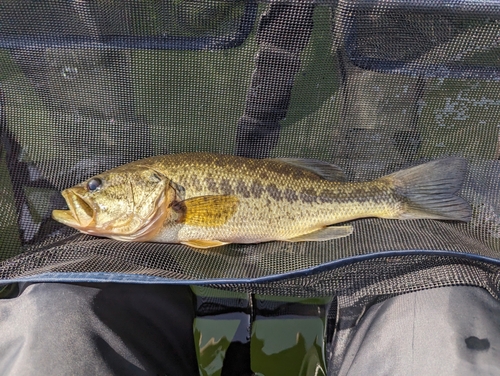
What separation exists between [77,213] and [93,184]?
0.22 metres

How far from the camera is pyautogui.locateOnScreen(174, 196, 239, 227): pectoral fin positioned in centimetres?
254

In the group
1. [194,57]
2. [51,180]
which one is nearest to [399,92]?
[194,57]

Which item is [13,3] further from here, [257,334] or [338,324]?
[338,324]

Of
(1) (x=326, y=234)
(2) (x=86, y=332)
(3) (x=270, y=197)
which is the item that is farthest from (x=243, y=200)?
(2) (x=86, y=332)

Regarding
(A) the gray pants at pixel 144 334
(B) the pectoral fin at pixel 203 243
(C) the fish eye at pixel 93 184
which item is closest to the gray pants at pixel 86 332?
(A) the gray pants at pixel 144 334

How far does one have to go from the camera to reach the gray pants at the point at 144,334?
1.91m

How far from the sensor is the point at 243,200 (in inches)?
103

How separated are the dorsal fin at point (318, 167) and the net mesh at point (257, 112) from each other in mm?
193

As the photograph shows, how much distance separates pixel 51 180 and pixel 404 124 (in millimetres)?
2755

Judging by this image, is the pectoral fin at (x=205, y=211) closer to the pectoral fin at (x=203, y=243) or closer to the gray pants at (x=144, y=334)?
the pectoral fin at (x=203, y=243)

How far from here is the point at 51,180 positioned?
9.26ft

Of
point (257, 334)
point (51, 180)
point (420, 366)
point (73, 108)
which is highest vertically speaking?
point (73, 108)

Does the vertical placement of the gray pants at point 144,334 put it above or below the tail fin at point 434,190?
below

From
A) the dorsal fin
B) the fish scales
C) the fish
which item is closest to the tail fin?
the fish
